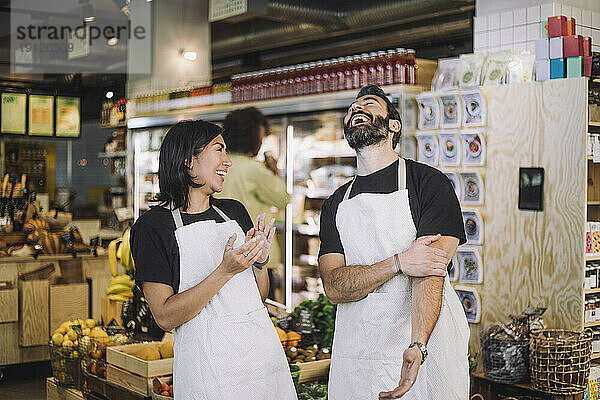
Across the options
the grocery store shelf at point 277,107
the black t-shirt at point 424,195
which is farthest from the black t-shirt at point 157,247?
the grocery store shelf at point 277,107

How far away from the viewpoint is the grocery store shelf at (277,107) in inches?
231

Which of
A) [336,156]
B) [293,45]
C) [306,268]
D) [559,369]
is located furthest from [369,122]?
[293,45]

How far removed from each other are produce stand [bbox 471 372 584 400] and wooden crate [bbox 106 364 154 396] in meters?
1.95

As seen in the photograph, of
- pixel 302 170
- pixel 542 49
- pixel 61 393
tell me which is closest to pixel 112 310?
pixel 61 393

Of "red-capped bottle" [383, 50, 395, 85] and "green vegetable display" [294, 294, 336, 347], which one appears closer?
"green vegetable display" [294, 294, 336, 347]

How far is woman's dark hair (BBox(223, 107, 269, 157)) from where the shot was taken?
5.69m

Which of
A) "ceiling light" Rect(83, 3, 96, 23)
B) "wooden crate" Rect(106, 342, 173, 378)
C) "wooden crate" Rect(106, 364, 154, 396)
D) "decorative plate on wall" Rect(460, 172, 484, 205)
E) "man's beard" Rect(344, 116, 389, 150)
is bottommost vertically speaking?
"wooden crate" Rect(106, 364, 154, 396)

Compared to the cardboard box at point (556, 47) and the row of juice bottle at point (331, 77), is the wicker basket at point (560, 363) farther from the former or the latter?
the row of juice bottle at point (331, 77)

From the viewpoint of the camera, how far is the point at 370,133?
299 centimetres

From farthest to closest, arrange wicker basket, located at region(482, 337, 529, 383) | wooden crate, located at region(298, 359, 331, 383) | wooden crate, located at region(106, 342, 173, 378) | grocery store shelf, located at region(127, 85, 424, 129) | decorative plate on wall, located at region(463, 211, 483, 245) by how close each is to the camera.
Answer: grocery store shelf, located at region(127, 85, 424, 129) < decorative plate on wall, located at region(463, 211, 483, 245) < wicker basket, located at region(482, 337, 529, 383) < wooden crate, located at region(298, 359, 331, 383) < wooden crate, located at region(106, 342, 173, 378)

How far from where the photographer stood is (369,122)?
300cm

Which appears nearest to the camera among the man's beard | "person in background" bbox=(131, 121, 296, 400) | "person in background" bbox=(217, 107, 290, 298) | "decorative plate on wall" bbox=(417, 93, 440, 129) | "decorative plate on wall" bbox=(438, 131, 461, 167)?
"person in background" bbox=(131, 121, 296, 400)

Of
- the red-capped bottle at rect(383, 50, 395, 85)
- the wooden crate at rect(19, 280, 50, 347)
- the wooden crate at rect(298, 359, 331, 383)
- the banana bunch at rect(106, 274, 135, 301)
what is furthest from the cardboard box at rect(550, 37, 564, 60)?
the wooden crate at rect(19, 280, 50, 347)

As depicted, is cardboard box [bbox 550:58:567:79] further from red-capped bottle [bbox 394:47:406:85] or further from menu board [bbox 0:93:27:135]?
menu board [bbox 0:93:27:135]
